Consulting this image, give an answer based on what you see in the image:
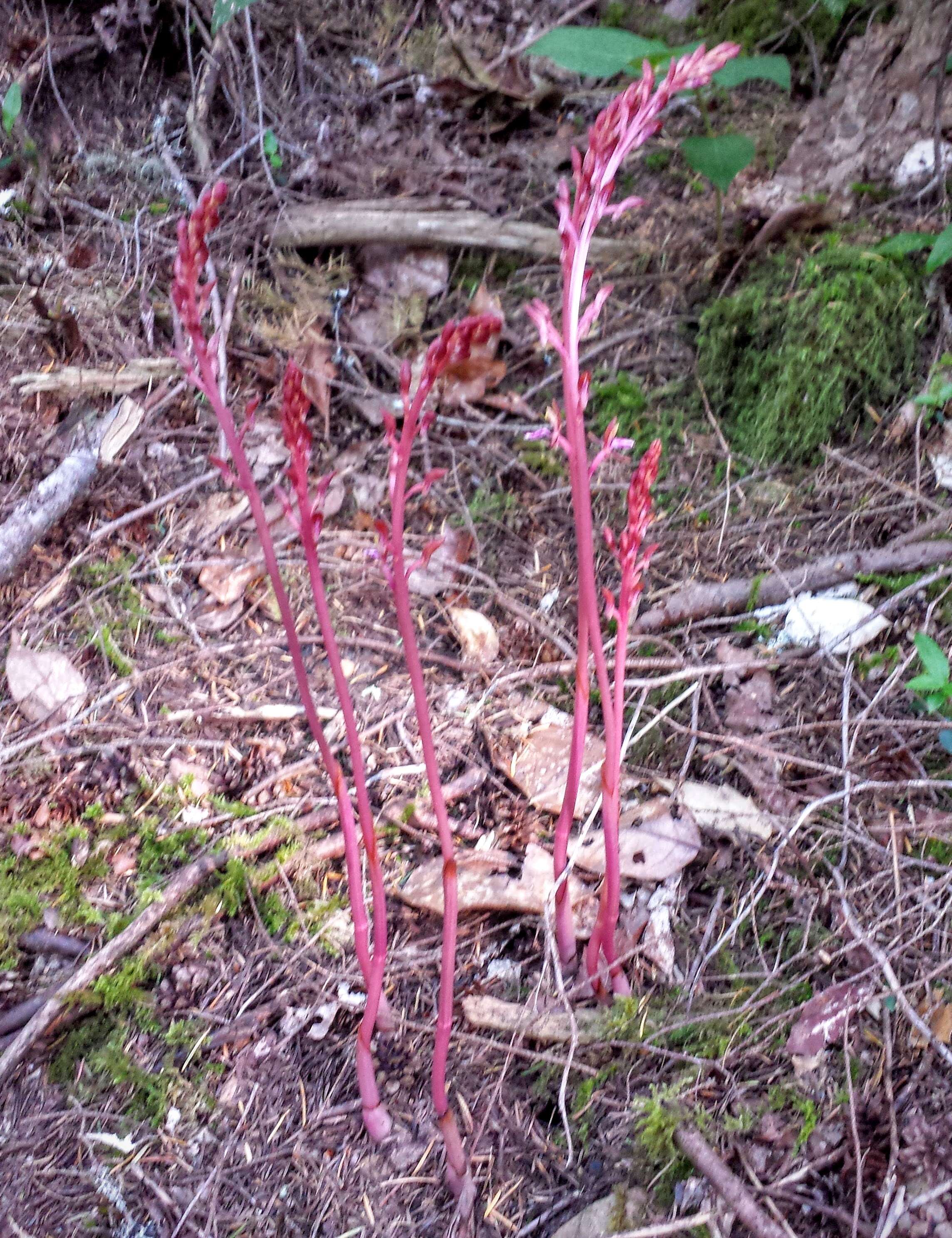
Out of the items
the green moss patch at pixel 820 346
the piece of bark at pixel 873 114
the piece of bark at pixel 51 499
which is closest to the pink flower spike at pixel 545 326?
the green moss patch at pixel 820 346

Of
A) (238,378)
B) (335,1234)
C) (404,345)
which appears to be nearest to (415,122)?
(404,345)

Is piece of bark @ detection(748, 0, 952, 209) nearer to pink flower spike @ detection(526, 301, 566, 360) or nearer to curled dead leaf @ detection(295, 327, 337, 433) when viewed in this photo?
curled dead leaf @ detection(295, 327, 337, 433)

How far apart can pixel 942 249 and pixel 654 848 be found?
163cm

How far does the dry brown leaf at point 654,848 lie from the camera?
1.78 meters

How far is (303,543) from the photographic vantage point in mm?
1250

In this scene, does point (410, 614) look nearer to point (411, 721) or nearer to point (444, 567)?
point (411, 721)

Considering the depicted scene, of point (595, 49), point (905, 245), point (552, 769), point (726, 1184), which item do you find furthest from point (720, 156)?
point (726, 1184)

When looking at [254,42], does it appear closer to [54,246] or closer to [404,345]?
Answer: [54,246]

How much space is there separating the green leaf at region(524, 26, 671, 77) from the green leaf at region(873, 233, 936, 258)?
0.81m

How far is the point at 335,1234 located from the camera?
4.72ft

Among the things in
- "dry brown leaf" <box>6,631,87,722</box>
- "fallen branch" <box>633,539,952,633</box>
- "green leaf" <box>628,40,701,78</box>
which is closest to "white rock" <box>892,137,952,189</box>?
"green leaf" <box>628,40,701,78</box>

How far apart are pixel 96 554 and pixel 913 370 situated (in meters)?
2.30

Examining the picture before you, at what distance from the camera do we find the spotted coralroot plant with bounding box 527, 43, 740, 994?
116 centimetres

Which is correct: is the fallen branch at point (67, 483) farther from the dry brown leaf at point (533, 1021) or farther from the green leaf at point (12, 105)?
the dry brown leaf at point (533, 1021)
